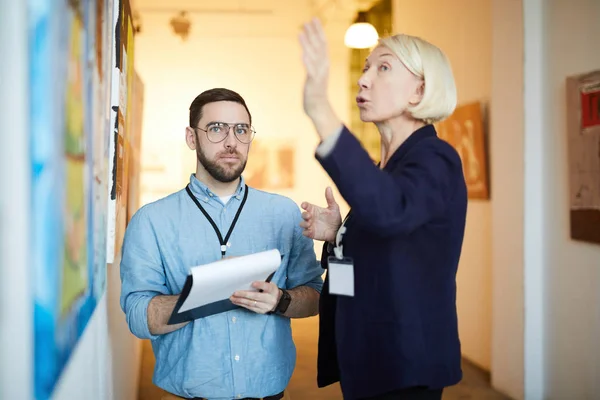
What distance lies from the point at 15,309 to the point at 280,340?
1.21 metres

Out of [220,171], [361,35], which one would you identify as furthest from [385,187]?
[361,35]

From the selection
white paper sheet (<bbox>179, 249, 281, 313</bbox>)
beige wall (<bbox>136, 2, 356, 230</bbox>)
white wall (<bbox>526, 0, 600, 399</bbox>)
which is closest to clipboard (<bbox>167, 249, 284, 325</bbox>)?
white paper sheet (<bbox>179, 249, 281, 313</bbox>)

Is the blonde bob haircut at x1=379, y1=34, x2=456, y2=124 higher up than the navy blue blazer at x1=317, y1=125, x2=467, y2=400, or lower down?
higher up

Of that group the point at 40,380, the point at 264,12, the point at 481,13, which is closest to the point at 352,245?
the point at 40,380

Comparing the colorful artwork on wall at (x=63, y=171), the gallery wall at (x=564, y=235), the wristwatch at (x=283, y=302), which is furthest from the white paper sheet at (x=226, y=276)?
the gallery wall at (x=564, y=235)

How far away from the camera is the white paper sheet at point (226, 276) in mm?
1366

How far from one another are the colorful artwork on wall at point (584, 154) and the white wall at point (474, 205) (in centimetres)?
100

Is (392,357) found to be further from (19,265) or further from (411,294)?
(19,265)

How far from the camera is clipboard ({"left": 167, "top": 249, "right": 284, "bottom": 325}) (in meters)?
1.37

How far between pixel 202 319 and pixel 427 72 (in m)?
1.03

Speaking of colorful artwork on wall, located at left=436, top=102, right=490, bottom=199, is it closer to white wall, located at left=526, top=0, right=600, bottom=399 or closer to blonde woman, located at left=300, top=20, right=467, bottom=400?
white wall, located at left=526, top=0, right=600, bottom=399

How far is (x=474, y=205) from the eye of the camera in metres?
5.18

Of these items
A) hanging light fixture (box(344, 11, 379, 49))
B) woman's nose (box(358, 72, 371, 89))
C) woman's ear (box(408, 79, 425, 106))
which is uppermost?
hanging light fixture (box(344, 11, 379, 49))

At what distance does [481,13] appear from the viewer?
16.2ft
